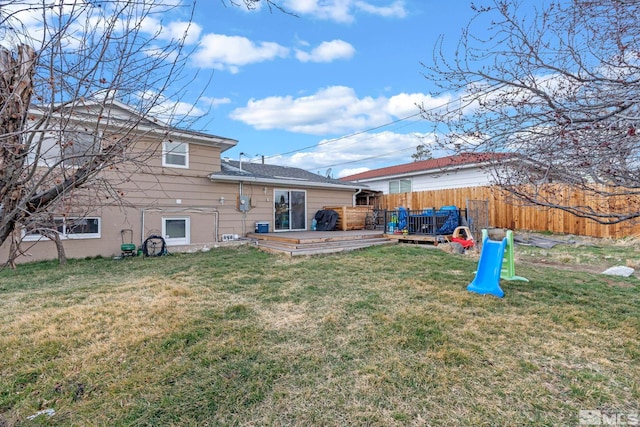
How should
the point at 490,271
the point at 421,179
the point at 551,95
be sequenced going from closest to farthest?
1. the point at 551,95
2. the point at 490,271
3. the point at 421,179

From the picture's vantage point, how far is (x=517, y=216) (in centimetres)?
1199

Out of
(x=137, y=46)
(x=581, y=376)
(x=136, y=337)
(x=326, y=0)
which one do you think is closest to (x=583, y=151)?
(x=581, y=376)

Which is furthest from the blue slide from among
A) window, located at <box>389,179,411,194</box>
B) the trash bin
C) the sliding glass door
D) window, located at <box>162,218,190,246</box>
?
window, located at <box>389,179,411,194</box>

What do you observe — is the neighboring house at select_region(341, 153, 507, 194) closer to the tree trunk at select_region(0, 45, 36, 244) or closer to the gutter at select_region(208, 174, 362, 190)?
the gutter at select_region(208, 174, 362, 190)

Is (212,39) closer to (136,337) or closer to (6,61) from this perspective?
(6,61)

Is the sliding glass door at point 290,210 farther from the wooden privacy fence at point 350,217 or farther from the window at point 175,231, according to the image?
the window at point 175,231

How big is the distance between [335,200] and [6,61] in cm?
1193

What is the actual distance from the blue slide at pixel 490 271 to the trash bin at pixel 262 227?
298 inches

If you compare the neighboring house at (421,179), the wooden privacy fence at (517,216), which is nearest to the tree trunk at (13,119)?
the wooden privacy fence at (517,216)

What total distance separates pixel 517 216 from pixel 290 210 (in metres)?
8.91

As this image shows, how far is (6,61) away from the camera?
1.71m

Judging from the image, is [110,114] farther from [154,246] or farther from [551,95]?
[154,246]

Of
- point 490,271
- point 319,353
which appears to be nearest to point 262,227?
point 490,271

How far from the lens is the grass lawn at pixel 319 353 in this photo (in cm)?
211
